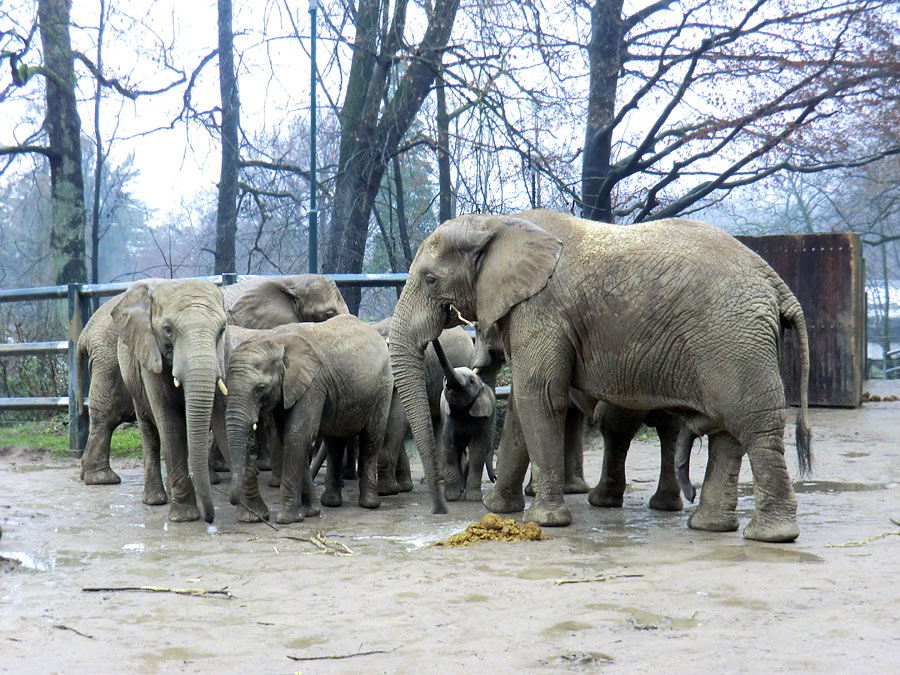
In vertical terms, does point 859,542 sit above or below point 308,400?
below

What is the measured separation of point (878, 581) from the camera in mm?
5008

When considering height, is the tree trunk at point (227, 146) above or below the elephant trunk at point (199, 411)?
above

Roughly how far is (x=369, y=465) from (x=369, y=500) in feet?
1.05

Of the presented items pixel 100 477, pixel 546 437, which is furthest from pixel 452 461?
pixel 100 477

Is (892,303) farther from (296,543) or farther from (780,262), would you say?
(296,543)

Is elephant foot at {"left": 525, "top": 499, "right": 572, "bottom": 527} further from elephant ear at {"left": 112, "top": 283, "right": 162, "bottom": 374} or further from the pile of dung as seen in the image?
elephant ear at {"left": 112, "top": 283, "right": 162, "bottom": 374}

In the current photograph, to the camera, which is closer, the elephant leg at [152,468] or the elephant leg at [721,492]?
the elephant leg at [721,492]

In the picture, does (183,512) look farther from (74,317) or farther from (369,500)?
(74,317)

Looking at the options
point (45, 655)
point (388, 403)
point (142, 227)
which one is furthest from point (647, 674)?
point (142, 227)

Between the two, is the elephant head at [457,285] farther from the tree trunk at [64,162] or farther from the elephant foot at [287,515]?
the tree trunk at [64,162]

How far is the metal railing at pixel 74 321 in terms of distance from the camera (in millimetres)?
10938

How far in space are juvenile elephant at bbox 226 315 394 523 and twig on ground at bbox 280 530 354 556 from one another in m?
0.63

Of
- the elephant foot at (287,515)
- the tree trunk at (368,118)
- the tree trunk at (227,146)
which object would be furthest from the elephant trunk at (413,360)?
the tree trunk at (227,146)

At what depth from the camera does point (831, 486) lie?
841 cm
